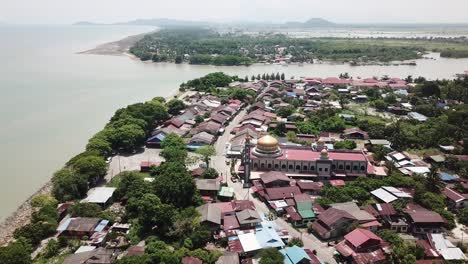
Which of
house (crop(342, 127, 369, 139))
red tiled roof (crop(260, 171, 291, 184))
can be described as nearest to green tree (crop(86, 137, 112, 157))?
red tiled roof (crop(260, 171, 291, 184))

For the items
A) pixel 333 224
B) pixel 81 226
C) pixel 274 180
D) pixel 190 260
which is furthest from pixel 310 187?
pixel 81 226

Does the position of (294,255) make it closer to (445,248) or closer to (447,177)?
(445,248)

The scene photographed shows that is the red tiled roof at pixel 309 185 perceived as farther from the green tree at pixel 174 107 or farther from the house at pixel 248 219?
the green tree at pixel 174 107

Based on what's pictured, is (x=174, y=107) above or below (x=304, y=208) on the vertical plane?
above

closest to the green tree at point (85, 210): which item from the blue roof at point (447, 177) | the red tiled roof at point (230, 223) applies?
the red tiled roof at point (230, 223)

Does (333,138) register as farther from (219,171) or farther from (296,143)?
(219,171)

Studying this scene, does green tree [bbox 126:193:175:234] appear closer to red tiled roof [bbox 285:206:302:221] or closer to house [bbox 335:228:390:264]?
red tiled roof [bbox 285:206:302:221]
